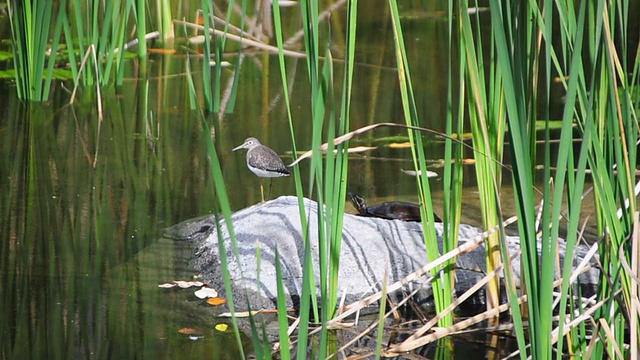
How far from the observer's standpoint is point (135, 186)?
15.8ft

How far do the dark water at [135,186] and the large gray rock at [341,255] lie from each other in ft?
0.58

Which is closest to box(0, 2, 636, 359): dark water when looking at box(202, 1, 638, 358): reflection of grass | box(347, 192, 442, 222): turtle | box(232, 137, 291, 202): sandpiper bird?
box(232, 137, 291, 202): sandpiper bird

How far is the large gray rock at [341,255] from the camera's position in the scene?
144 inches

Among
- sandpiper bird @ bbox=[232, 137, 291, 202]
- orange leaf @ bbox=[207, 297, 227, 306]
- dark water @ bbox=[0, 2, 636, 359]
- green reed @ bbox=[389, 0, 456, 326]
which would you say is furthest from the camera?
sandpiper bird @ bbox=[232, 137, 291, 202]

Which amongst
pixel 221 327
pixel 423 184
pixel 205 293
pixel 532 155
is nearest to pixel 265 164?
pixel 205 293

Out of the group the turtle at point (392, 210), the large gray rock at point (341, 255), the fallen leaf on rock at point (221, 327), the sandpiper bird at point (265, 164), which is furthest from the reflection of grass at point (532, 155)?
the sandpiper bird at point (265, 164)

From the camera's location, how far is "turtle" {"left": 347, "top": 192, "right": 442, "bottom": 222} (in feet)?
14.0

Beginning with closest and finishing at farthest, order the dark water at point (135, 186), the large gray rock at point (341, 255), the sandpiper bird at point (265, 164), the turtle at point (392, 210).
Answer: the dark water at point (135, 186)
the large gray rock at point (341, 255)
the turtle at point (392, 210)
the sandpiper bird at point (265, 164)

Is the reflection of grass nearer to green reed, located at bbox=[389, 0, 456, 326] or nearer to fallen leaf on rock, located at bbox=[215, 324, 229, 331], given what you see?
green reed, located at bbox=[389, 0, 456, 326]

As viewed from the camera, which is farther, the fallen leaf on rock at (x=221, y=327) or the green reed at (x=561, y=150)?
the fallen leaf on rock at (x=221, y=327)

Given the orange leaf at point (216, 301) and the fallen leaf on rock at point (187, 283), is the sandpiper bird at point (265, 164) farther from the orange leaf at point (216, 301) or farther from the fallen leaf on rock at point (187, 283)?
the orange leaf at point (216, 301)

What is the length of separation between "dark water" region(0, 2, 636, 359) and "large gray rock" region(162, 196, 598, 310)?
18cm

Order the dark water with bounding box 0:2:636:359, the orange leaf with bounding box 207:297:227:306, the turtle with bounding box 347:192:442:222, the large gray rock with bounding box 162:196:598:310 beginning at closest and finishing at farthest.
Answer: the dark water with bounding box 0:2:636:359
the orange leaf with bounding box 207:297:227:306
the large gray rock with bounding box 162:196:598:310
the turtle with bounding box 347:192:442:222

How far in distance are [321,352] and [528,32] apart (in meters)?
0.83
